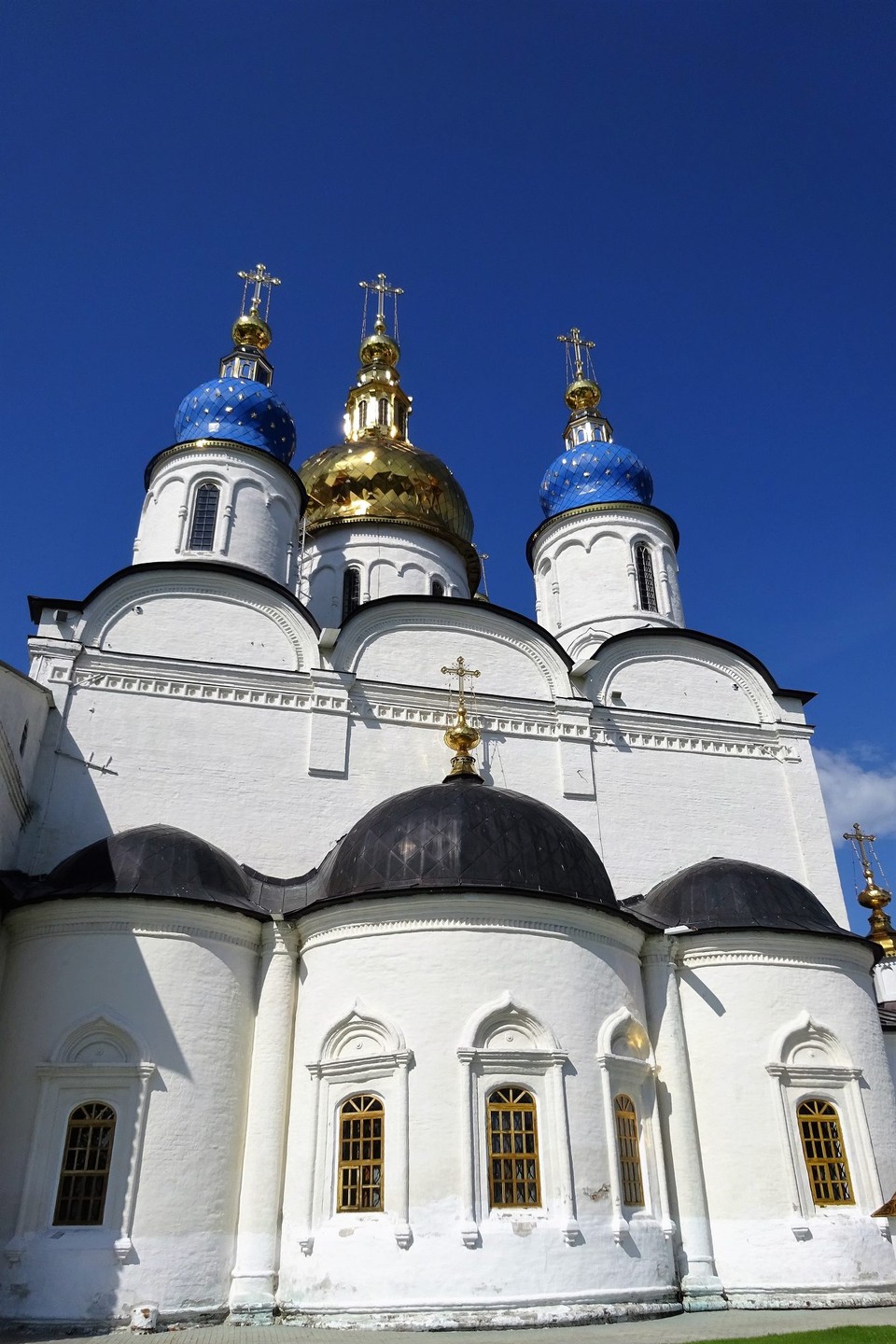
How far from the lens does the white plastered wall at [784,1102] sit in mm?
8078

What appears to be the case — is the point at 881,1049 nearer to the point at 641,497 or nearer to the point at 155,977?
the point at 155,977

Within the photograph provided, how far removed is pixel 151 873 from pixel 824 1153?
6.17m

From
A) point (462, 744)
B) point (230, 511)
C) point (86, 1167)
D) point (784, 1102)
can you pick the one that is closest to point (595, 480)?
point (230, 511)

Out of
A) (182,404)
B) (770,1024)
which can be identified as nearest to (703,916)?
(770,1024)

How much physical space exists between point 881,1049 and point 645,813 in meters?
3.44

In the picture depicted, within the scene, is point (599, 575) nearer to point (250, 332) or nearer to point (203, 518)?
point (203, 518)

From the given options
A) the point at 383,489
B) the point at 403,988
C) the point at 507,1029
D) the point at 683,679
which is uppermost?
the point at 383,489

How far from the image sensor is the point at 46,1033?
25.3ft

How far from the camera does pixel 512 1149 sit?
292 inches

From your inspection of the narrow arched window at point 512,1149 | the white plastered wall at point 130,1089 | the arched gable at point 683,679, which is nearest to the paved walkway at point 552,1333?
the white plastered wall at point 130,1089

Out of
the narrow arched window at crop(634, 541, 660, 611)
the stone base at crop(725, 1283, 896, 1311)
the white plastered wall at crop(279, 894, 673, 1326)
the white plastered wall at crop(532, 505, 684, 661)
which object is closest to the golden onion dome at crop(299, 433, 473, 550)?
the white plastered wall at crop(532, 505, 684, 661)

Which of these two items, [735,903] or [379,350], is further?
[379,350]

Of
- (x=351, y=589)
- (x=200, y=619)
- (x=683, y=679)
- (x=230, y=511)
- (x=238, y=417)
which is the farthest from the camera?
(x=351, y=589)

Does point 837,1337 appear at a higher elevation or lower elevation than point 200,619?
lower
